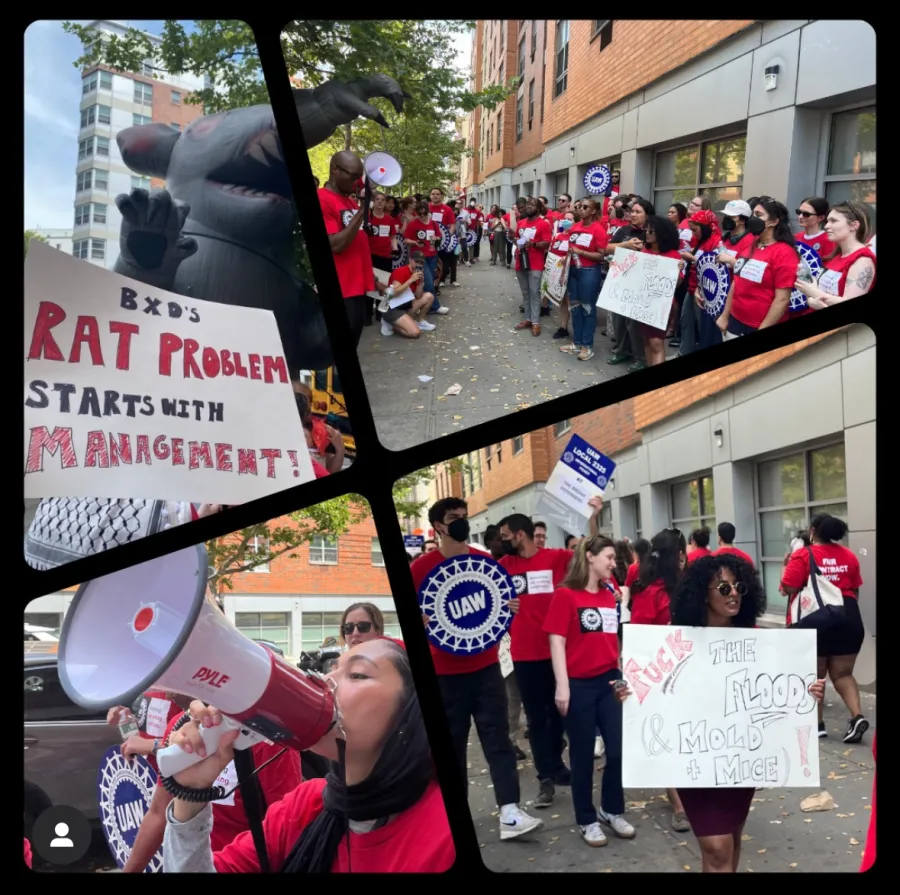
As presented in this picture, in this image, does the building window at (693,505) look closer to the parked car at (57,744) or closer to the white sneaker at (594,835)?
the white sneaker at (594,835)

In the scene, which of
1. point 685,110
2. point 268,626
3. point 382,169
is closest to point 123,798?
point 268,626

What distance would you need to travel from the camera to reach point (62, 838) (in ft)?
7.29

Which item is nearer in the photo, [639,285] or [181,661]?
[181,661]

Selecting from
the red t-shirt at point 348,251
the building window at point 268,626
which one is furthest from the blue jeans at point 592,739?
the red t-shirt at point 348,251

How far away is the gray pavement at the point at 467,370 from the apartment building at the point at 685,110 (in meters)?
0.37

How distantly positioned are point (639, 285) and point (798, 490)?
2.04 feet

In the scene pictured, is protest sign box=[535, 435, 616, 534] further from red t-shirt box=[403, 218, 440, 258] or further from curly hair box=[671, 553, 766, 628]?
red t-shirt box=[403, 218, 440, 258]

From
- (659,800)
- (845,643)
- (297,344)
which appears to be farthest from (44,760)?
(845,643)

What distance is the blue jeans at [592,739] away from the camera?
2.11m

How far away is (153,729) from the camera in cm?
221

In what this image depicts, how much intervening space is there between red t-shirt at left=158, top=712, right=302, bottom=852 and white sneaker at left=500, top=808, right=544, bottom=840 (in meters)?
0.51

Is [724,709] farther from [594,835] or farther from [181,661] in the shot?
[181,661]
